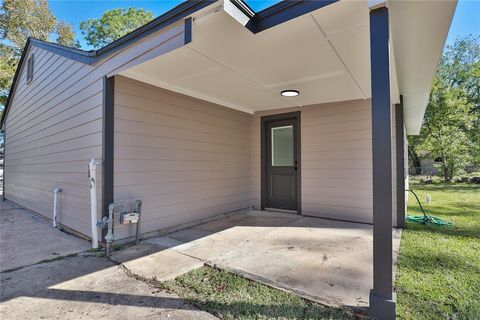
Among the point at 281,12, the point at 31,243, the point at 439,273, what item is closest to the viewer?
the point at 281,12

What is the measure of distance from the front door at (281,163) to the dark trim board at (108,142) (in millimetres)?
3353

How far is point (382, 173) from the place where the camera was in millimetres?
1819

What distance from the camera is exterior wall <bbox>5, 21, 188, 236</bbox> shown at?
3.30m

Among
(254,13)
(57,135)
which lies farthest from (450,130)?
(57,135)

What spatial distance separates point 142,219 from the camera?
3688 mm

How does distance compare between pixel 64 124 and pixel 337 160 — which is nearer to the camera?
pixel 64 124

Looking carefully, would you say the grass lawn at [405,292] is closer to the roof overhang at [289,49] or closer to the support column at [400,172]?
the support column at [400,172]

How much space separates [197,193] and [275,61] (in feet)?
8.61

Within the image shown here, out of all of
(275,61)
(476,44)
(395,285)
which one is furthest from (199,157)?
(476,44)

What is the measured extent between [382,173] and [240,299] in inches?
56.7

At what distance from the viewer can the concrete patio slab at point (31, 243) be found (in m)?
3.04

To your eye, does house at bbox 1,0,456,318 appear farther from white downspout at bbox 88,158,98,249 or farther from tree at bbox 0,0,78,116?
tree at bbox 0,0,78,116

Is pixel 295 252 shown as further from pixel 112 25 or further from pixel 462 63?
pixel 462 63

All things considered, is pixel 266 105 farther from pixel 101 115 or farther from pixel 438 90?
pixel 438 90
